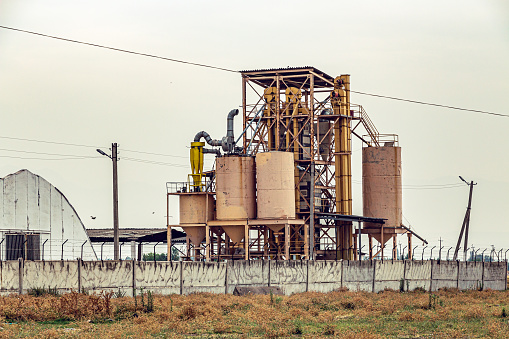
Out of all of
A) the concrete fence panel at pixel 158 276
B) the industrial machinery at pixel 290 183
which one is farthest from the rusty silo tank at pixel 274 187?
the concrete fence panel at pixel 158 276

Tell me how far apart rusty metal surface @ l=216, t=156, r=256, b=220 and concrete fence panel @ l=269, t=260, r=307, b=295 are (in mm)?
14026

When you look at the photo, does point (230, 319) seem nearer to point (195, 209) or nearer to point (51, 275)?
point (51, 275)

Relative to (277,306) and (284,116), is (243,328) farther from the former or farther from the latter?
(284,116)

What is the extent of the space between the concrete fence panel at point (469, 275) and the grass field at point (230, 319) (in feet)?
68.2

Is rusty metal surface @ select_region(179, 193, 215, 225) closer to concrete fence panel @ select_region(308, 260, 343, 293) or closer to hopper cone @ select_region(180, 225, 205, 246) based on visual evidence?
hopper cone @ select_region(180, 225, 205, 246)

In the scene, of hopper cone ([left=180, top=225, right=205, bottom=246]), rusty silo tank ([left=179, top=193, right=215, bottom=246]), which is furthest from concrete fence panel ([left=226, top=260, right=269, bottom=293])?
hopper cone ([left=180, top=225, right=205, bottom=246])

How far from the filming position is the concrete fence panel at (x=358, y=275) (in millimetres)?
48406

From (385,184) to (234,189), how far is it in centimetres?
1418

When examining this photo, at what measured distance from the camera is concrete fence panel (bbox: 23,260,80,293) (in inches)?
1389

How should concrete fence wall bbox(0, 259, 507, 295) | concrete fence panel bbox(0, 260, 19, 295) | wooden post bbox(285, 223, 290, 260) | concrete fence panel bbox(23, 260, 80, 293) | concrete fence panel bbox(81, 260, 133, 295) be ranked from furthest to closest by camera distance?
wooden post bbox(285, 223, 290, 260) < concrete fence panel bbox(81, 260, 133, 295) < concrete fence wall bbox(0, 259, 507, 295) < concrete fence panel bbox(23, 260, 80, 293) < concrete fence panel bbox(0, 260, 19, 295)

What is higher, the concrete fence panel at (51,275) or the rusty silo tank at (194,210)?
the rusty silo tank at (194,210)

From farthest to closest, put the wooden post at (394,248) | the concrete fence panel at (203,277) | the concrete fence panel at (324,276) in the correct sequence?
the wooden post at (394,248) → the concrete fence panel at (324,276) → the concrete fence panel at (203,277)

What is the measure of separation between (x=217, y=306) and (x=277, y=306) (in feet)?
9.55

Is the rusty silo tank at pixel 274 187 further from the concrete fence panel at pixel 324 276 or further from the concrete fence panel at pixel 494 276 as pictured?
the concrete fence panel at pixel 494 276
